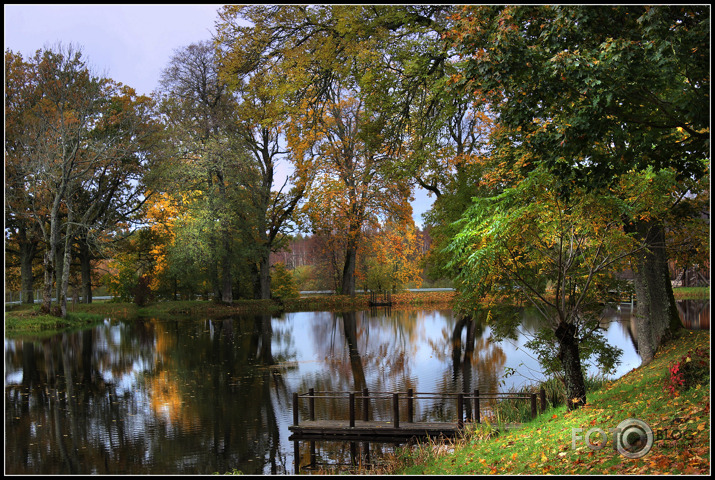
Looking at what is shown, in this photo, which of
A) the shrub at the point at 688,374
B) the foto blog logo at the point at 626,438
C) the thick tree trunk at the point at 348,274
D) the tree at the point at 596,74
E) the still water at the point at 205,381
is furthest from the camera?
the thick tree trunk at the point at 348,274

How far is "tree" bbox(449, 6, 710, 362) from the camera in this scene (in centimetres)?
721

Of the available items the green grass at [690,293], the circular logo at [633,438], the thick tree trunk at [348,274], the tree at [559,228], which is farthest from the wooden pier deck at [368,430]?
the green grass at [690,293]

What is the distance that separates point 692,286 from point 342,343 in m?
33.9

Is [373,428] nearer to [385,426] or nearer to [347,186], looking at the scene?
[385,426]

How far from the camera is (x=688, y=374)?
9430mm

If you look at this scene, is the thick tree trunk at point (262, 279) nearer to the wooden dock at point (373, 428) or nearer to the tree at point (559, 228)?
the wooden dock at point (373, 428)

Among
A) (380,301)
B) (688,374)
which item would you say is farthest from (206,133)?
(688,374)

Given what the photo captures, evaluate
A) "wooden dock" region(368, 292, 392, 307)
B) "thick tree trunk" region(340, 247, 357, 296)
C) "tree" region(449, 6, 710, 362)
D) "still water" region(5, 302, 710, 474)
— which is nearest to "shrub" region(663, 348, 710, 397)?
"tree" region(449, 6, 710, 362)

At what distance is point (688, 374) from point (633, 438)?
2.28m

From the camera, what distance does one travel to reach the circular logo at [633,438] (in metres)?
7.37

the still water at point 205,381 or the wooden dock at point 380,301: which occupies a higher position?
the wooden dock at point 380,301

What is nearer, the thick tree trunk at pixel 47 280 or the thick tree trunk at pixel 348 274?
the thick tree trunk at pixel 47 280

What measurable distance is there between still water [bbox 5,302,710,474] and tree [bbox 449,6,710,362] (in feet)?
20.8

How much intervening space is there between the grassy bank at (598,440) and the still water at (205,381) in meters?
2.41
